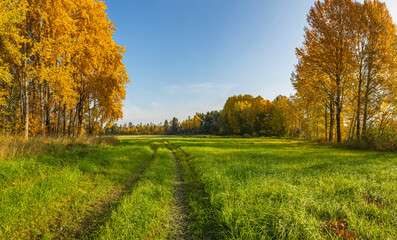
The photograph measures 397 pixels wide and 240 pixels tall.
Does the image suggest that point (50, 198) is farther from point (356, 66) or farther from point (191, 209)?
point (356, 66)

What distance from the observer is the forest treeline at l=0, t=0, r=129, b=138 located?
11031 millimetres

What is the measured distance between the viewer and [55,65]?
40.2 ft

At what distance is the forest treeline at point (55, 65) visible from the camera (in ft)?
36.2

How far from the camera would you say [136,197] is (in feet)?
16.6

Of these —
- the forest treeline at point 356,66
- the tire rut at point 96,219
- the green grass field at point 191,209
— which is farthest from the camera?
the forest treeline at point 356,66

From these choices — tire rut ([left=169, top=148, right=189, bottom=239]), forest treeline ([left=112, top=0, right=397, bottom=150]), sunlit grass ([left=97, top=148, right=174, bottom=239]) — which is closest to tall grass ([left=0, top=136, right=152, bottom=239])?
sunlit grass ([left=97, top=148, right=174, bottom=239])

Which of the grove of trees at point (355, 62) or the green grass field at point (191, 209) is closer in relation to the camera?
the green grass field at point (191, 209)

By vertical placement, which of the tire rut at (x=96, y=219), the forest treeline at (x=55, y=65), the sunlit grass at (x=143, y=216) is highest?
the forest treeline at (x=55, y=65)

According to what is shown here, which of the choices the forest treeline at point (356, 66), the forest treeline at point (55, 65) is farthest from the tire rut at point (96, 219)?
the forest treeline at point (356, 66)

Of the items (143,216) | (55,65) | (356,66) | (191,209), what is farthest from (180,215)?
(356,66)

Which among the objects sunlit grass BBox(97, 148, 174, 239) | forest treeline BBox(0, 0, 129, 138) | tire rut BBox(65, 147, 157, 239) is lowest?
tire rut BBox(65, 147, 157, 239)

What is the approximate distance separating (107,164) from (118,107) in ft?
41.5

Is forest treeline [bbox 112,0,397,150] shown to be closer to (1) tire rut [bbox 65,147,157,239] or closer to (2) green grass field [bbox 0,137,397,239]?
(2) green grass field [bbox 0,137,397,239]

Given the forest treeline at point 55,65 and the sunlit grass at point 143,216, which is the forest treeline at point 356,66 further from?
the forest treeline at point 55,65
